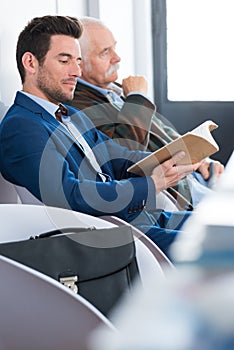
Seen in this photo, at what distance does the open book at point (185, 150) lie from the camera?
2.14 metres

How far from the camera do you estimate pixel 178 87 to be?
4.39 metres

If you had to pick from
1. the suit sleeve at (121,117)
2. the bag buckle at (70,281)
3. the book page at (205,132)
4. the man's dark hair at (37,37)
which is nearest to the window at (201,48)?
the suit sleeve at (121,117)

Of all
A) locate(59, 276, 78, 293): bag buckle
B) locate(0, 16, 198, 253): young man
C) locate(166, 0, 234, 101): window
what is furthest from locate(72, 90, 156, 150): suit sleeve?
locate(166, 0, 234, 101): window

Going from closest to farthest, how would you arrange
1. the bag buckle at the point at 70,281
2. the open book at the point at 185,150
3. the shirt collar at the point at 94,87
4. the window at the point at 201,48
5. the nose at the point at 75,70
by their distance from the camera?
the bag buckle at the point at 70,281 → the open book at the point at 185,150 → the nose at the point at 75,70 → the shirt collar at the point at 94,87 → the window at the point at 201,48

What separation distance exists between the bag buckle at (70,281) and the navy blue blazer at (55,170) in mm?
572

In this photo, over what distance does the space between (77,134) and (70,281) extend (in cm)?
98

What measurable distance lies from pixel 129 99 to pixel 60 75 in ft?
2.19

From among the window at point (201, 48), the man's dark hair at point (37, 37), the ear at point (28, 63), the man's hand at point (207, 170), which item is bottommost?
the man's hand at point (207, 170)

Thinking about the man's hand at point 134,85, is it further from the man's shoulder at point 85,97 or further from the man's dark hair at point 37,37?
the man's dark hair at point 37,37

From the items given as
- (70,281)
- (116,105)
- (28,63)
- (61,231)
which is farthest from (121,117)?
(70,281)

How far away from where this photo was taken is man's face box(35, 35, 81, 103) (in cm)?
230

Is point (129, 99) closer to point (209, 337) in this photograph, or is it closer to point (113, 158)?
point (113, 158)

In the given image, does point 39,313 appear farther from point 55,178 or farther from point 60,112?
point 60,112

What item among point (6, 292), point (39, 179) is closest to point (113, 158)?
point (39, 179)
